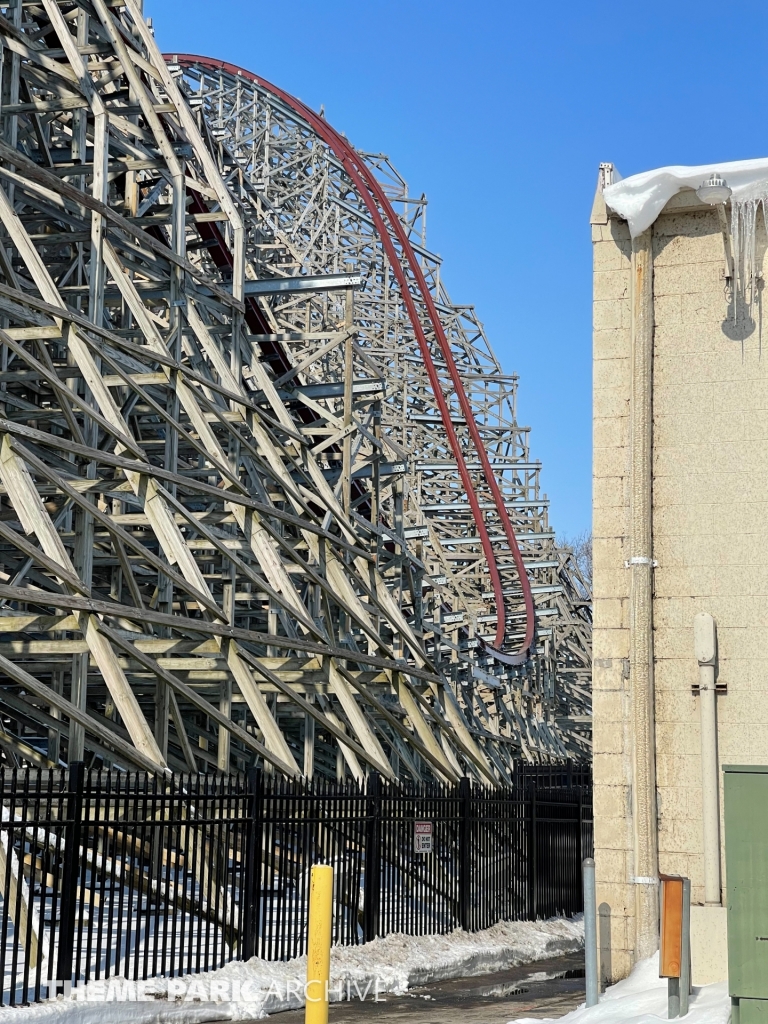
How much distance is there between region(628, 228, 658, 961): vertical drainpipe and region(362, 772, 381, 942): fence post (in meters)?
3.25

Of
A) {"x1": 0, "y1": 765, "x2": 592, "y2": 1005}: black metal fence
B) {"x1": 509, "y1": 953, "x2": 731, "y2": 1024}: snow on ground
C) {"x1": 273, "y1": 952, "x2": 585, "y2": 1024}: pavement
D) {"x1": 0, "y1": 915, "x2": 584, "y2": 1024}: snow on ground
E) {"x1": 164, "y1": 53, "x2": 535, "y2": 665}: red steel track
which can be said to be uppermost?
{"x1": 164, "y1": 53, "x2": 535, "y2": 665}: red steel track

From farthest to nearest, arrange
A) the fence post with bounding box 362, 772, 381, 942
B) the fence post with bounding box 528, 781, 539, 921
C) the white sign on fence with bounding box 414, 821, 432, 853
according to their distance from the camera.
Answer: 1. the fence post with bounding box 528, 781, 539, 921
2. the white sign on fence with bounding box 414, 821, 432, 853
3. the fence post with bounding box 362, 772, 381, 942

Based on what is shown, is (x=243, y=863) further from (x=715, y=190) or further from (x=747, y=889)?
(x=715, y=190)

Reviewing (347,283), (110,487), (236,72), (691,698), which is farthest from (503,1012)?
(236,72)

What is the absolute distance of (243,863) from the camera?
1025 centimetres

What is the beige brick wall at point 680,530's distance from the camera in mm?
8844

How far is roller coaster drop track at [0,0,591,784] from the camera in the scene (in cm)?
1184

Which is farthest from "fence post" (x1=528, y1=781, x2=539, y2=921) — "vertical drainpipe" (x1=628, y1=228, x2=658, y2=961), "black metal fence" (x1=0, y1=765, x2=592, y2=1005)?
"vertical drainpipe" (x1=628, y1=228, x2=658, y2=961)

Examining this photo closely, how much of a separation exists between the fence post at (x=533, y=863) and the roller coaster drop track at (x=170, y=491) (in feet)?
3.32

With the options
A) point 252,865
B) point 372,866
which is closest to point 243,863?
point 252,865

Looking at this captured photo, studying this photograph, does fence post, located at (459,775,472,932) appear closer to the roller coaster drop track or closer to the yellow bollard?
the roller coaster drop track

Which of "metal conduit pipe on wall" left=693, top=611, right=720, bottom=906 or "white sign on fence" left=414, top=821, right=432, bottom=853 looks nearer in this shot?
"metal conduit pipe on wall" left=693, top=611, right=720, bottom=906

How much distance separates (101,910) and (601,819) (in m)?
3.21

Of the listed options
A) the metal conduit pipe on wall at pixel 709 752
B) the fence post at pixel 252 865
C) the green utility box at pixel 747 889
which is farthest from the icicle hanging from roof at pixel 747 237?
the fence post at pixel 252 865
